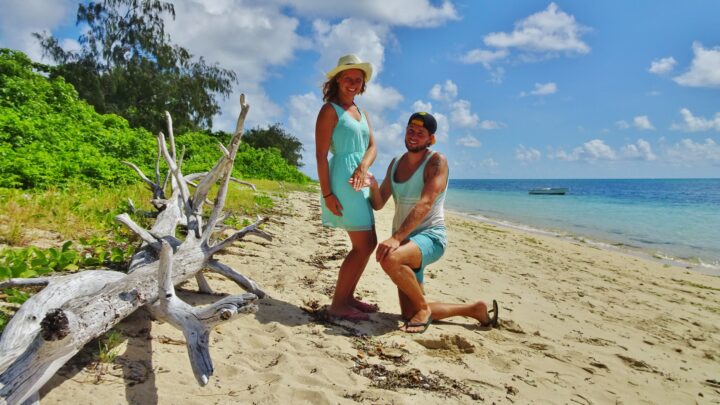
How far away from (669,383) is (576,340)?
0.82m

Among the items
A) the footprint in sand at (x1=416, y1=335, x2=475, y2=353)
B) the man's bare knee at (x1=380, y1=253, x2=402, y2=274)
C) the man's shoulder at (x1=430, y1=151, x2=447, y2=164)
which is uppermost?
the man's shoulder at (x1=430, y1=151, x2=447, y2=164)

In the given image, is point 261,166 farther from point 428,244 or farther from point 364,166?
point 428,244

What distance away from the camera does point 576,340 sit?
4.06 meters

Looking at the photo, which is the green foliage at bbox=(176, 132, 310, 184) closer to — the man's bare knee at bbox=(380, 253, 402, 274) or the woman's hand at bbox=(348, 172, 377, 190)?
the woman's hand at bbox=(348, 172, 377, 190)

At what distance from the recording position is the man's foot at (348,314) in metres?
3.75

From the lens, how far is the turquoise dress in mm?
3607

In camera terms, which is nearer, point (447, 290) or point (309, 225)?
point (447, 290)

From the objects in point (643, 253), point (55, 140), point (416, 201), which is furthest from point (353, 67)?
point (643, 253)

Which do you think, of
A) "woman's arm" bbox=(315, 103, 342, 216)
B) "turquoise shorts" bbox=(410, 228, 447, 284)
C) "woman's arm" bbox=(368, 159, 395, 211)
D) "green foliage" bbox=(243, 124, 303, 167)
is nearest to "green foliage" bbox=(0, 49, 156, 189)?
"woman's arm" bbox=(315, 103, 342, 216)

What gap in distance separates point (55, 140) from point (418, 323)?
29.1 ft

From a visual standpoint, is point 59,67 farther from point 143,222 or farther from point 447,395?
point 447,395

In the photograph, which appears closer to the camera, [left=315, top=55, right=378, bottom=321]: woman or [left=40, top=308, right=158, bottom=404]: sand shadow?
[left=40, top=308, right=158, bottom=404]: sand shadow

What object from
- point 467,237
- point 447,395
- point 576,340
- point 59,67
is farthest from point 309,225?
point 59,67

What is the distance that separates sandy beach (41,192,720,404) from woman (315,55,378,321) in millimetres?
515
